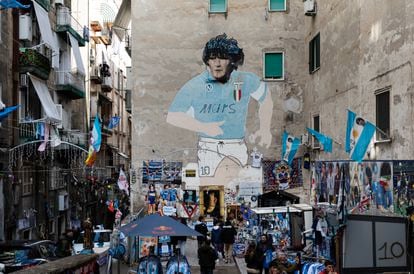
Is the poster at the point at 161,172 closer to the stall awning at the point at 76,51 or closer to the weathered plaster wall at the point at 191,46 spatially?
the weathered plaster wall at the point at 191,46

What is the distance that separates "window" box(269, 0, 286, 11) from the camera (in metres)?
26.2

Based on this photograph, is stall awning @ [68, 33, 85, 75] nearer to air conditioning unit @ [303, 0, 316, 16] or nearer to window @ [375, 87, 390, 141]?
air conditioning unit @ [303, 0, 316, 16]

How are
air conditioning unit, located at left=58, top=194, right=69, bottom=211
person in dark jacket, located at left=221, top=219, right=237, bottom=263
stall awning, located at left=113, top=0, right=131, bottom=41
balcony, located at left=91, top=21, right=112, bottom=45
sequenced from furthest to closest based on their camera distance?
balcony, located at left=91, top=21, right=112, bottom=45
air conditioning unit, located at left=58, top=194, right=69, bottom=211
stall awning, located at left=113, top=0, right=131, bottom=41
person in dark jacket, located at left=221, top=219, right=237, bottom=263

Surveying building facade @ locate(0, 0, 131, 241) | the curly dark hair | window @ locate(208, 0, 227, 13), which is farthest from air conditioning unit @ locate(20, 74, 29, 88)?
window @ locate(208, 0, 227, 13)

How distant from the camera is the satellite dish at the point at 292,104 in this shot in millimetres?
26078

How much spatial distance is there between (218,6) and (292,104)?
5.43 metres

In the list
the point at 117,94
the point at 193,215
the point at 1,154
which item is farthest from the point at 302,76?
the point at 117,94

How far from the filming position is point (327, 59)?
21.8 metres

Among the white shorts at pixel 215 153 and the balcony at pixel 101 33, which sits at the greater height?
the balcony at pixel 101 33

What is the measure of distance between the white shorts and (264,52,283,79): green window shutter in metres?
3.21

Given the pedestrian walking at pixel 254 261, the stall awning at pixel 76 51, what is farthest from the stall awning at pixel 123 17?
the pedestrian walking at pixel 254 261

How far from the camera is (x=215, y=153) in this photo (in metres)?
25.9

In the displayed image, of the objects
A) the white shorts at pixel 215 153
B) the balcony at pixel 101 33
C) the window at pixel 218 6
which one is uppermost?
the balcony at pixel 101 33

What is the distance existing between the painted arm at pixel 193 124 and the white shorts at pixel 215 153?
1.17 feet
